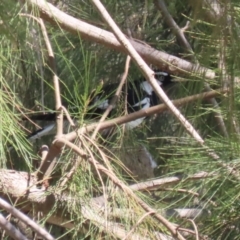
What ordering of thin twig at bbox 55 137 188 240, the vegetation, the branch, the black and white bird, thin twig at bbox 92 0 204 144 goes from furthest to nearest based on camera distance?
the black and white bird
the branch
thin twig at bbox 92 0 204 144
thin twig at bbox 55 137 188 240
the vegetation

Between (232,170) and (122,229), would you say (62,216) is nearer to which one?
(122,229)

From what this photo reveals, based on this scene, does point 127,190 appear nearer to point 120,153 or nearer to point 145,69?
point 145,69

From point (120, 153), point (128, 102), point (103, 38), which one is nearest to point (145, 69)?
point (103, 38)

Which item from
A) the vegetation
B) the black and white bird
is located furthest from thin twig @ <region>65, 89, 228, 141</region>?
the black and white bird

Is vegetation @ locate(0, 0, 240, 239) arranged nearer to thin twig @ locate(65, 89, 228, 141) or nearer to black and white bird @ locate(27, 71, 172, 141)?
thin twig @ locate(65, 89, 228, 141)

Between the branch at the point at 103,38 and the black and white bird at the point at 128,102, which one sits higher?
the branch at the point at 103,38

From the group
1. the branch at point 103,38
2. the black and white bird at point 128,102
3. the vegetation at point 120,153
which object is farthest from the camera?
the black and white bird at point 128,102

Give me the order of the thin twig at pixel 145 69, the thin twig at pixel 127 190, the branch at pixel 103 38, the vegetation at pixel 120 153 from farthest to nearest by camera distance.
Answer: the branch at pixel 103 38, the thin twig at pixel 145 69, the thin twig at pixel 127 190, the vegetation at pixel 120 153

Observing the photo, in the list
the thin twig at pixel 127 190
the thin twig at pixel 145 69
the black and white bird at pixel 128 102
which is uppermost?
the thin twig at pixel 145 69

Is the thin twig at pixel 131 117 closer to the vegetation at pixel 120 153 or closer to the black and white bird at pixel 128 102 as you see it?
the vegetation at pixel 120 153

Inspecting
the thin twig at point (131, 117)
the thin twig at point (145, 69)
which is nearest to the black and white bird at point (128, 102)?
the thin twig at point (131, 117)

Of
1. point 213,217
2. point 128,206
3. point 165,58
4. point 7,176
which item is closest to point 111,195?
point 128,206

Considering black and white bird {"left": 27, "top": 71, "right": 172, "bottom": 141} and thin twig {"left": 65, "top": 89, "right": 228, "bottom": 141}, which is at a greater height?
thin twig {"left": 65, "top": 89, "right": 228, "bottom": 141}

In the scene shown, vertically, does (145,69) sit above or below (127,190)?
above
